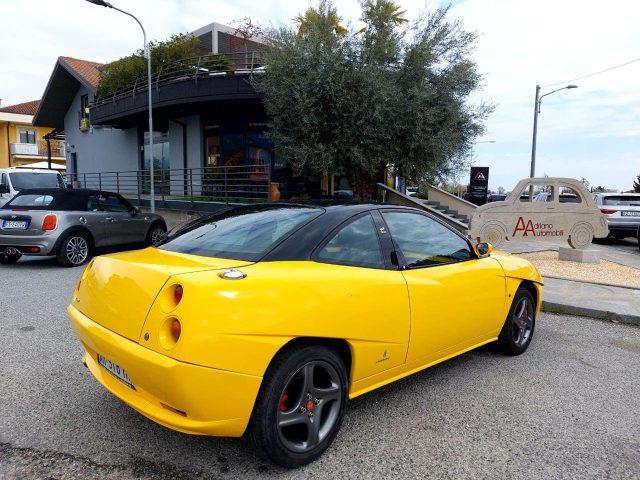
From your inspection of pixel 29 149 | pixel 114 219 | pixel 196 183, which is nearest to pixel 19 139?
pixel 29 149

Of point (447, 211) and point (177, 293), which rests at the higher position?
point (177, 293)

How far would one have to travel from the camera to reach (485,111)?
13.9 meters

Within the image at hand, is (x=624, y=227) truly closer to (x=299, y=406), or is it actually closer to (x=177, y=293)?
(x=299, y=406)

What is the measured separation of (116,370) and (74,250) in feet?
23.0

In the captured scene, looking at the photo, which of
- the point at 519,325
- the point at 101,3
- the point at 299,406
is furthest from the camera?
the point at 101,3

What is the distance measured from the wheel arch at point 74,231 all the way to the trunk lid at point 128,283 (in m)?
6.21

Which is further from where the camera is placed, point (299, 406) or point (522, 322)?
point (522, 322)

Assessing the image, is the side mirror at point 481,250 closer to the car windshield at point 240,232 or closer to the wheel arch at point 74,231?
the car windshield at point 240,232

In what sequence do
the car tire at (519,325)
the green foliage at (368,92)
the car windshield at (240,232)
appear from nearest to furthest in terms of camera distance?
the car windshield at (240,232) → the car tire at (519,325) → the green foliage at (368,92)

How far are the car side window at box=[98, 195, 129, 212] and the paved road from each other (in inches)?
214

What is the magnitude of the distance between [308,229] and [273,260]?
1.20ft

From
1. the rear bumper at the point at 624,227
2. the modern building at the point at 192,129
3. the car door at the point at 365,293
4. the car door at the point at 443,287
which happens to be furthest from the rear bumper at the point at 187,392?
the rear bumper at the point at 624,227

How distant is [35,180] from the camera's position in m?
→ 13.9

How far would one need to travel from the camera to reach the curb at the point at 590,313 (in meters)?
5.82
